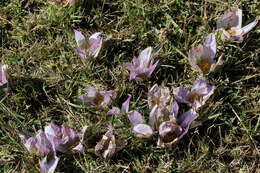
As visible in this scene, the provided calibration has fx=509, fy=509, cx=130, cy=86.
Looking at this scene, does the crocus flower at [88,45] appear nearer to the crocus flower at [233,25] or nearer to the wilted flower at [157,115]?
the wilted flower at [157,115]

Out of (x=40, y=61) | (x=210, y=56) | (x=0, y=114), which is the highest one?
(x=210, y=56)

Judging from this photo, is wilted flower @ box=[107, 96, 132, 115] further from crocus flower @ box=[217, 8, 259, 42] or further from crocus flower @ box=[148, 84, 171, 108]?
crocus flower @ box=[217, 8, 259, 42]

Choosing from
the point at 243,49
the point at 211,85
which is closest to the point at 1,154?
the point at 211,85

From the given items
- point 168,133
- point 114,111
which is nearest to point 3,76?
point 114,111

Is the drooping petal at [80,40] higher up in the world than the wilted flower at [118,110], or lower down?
higher up

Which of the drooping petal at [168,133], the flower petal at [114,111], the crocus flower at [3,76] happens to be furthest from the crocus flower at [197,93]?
the crocus flower at [3,76]

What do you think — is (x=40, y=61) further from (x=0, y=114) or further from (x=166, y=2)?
(x=166, y=2)
